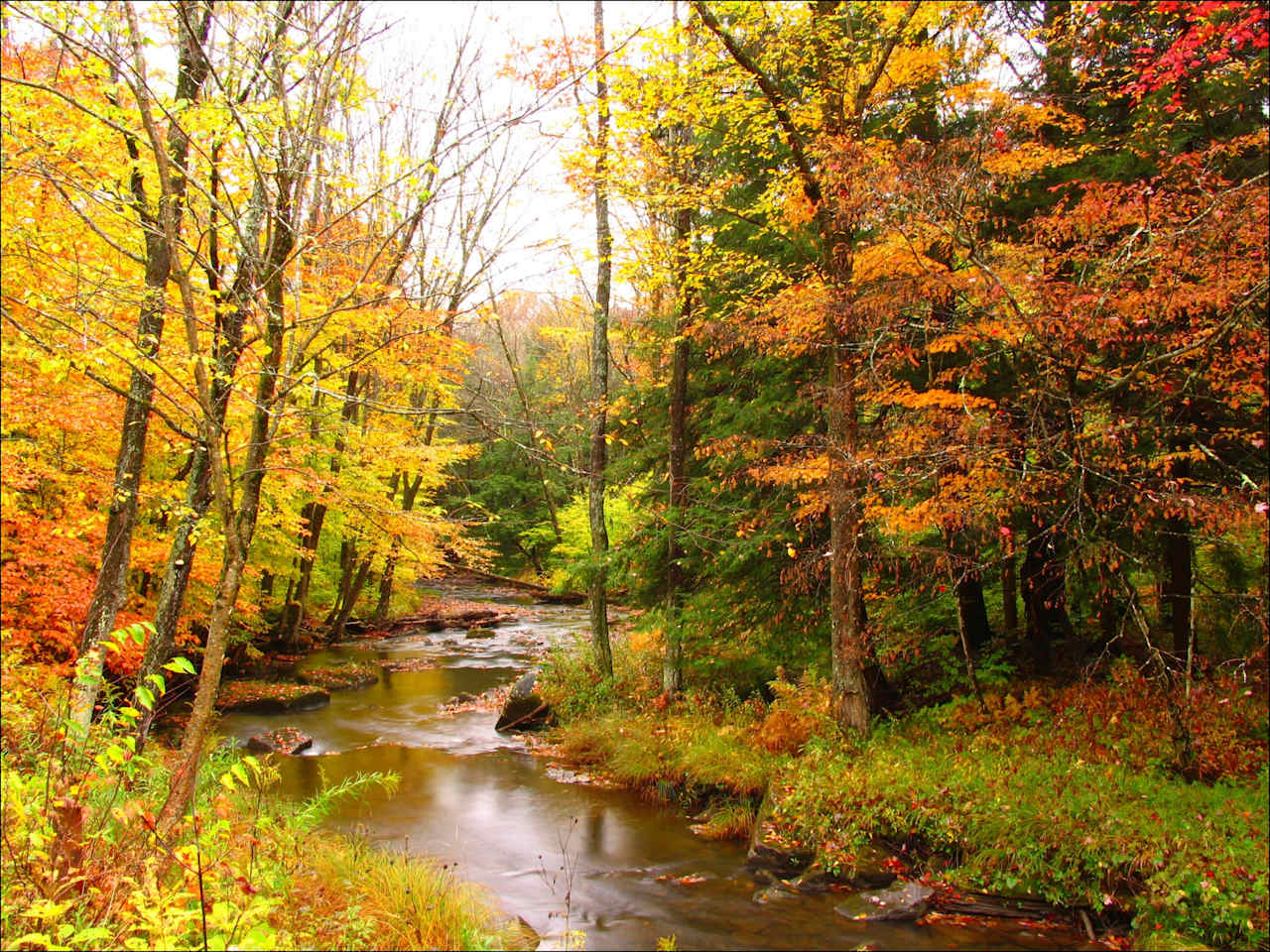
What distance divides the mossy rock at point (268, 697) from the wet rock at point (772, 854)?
1026 centimetres

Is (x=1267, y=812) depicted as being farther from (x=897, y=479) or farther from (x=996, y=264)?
(x=996, y=264)

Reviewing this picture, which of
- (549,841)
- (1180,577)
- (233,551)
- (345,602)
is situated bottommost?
(549,841)

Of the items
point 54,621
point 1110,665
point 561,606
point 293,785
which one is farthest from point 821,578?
point 561,606

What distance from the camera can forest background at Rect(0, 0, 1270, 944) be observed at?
5.21 m

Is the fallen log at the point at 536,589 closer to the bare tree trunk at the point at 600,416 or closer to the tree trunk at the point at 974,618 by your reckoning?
the bare tree trunk at the point at 600,416

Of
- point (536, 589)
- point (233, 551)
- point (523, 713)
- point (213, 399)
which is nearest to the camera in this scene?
point (233, 551)

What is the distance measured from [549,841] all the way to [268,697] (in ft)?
27.8

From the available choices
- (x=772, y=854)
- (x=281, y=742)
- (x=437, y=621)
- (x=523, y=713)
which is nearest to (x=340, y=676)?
(x=281, y=742)

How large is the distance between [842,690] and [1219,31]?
7.68 m

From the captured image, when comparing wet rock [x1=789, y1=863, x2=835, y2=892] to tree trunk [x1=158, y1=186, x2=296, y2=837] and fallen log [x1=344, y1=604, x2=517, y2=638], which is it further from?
fallen log [x1=344, y1=604, x2=517, y2=638]

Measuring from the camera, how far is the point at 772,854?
8.02 m

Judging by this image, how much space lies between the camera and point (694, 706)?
11.9 m

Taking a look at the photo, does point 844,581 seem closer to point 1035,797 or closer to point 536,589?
point 1035,797

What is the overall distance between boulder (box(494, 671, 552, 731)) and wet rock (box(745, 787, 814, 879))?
6.20m
